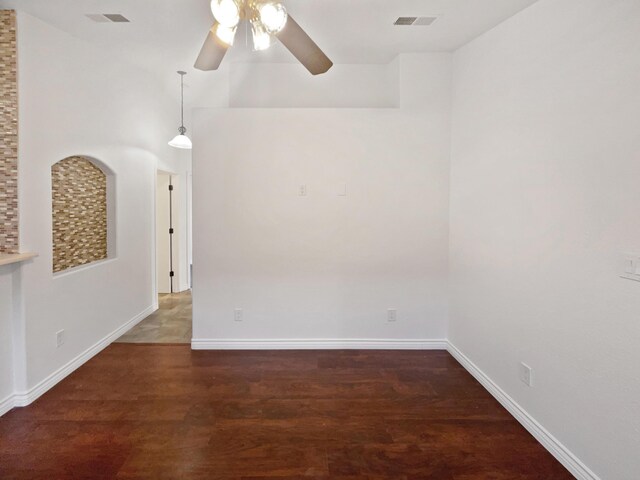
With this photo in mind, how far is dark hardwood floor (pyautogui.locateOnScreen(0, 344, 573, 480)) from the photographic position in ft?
6.18

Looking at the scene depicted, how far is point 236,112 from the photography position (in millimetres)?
3293

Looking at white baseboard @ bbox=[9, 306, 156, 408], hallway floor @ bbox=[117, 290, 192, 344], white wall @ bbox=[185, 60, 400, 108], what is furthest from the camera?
hallway floor @ bbox=[117, 290, 192, 344]

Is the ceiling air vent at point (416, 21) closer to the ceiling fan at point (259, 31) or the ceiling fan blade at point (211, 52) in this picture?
the ceiling fan at point (259, 31)

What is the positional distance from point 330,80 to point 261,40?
211 centimetres

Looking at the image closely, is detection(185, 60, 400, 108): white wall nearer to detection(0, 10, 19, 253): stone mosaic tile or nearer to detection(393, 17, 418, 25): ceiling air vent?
detection(393, 17, 418, 25): ceiling air vent

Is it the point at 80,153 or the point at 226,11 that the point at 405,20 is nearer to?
the point at 226,11

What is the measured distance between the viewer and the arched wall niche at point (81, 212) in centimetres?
292

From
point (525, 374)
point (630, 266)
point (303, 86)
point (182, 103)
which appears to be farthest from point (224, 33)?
point (182, 103)

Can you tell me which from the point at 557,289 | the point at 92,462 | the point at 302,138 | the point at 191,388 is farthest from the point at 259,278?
the point at 557,289

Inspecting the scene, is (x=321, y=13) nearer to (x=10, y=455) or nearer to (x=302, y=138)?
(x=302, y=138)

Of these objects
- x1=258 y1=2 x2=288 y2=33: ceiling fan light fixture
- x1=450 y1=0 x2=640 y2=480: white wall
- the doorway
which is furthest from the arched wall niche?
x1=450 y1=0 x2=640 y2=480: white wall

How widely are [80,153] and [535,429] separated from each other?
13.3 ft

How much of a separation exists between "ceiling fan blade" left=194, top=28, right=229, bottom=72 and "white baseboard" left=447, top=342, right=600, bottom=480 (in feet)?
9.35

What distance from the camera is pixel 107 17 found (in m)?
2.56
